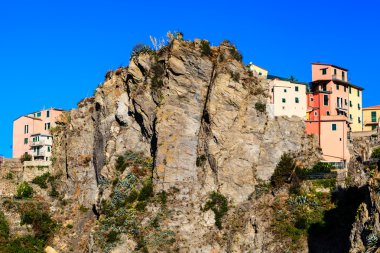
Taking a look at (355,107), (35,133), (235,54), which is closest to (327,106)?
Result: (355,107)

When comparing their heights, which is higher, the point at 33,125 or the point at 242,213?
the point at 33,125

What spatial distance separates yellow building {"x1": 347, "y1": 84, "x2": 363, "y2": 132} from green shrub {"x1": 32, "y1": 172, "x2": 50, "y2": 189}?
3474cm

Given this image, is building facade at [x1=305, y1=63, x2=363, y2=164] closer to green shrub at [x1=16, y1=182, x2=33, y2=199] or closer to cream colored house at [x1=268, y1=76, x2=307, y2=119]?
cream colored house at [x1=268, y1=76, x2=307, y2=119]

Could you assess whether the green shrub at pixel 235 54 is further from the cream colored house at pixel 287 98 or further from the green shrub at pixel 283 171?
the green shrub at pixel 283 171

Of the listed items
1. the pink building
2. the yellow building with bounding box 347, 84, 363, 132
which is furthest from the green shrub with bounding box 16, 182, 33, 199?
the yellow building with bounding box 347, 84, 363, 132

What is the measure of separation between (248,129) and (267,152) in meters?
2.99

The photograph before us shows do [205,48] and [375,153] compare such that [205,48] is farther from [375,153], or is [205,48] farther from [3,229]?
[3,229]

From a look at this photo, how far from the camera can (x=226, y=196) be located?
290 feet

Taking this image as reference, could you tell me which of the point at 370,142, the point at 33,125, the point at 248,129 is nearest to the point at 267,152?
the point at 248,129

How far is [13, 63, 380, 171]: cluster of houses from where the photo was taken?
94.2 m

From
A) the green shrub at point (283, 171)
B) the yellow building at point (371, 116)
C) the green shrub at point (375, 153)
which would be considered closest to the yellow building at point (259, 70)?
the yellow building at point (371, 116)

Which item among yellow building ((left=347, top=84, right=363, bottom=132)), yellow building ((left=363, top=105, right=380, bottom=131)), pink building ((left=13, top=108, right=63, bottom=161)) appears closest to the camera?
yellow building ((left=347, top=84, right=363, bottom=132))

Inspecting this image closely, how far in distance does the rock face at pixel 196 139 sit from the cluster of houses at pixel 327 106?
188 cm

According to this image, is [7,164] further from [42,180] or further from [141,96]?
[141,96]
